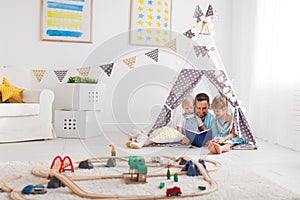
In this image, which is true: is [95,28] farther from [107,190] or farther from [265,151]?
A: [107,190]

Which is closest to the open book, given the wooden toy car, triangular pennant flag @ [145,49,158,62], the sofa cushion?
triangular pennant flag @ [145,49,158,62]

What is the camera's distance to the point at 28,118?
12.0 ft

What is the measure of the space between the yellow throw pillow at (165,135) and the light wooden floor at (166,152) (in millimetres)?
155

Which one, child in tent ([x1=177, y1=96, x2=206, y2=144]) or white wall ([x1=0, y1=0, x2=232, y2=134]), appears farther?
white wall ([x1=0, y1=0, x2=232, y2=134])

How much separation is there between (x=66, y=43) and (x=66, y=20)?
10.0 inches

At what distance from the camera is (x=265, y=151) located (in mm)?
3322

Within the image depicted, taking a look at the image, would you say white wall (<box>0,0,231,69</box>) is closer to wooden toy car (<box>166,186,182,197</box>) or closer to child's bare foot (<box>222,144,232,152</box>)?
child's bare foot (<box>222,144,232,152</box>)

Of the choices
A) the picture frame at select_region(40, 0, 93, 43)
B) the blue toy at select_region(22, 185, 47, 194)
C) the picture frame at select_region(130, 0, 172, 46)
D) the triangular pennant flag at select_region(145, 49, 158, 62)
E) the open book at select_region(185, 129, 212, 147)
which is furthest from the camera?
the picture frame at select_region(130, 0, 172, 46)

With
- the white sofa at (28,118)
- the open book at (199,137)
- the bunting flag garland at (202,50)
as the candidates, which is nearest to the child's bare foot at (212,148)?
the open book at (199,137)

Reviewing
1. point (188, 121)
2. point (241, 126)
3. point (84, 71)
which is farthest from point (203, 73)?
point (84, 71)

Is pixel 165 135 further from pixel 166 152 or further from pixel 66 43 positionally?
pixel 66 43

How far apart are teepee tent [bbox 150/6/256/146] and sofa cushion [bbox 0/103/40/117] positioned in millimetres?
1145

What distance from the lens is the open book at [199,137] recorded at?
340cm

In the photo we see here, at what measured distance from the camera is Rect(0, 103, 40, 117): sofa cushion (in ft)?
11.5
